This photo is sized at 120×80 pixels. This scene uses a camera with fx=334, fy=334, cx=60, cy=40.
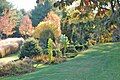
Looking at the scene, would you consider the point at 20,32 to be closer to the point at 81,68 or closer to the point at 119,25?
the point at 81,68

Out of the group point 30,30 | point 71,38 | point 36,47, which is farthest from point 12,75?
point 30,30

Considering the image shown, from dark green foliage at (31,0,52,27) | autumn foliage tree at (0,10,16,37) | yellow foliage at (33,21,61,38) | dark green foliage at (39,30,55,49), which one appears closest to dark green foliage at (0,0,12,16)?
dark green foliage at (31,0,52,27)

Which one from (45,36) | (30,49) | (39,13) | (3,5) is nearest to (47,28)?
A: (45,36)

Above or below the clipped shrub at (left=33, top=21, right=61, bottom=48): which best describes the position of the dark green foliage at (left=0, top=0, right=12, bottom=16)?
above

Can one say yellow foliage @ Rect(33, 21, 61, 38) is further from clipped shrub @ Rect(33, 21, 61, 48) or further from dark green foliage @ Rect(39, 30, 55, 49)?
dark green foliage @ Rect(39, 30, 55, 49)

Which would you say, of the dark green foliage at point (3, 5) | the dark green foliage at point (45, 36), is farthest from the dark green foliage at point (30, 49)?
the dark green foliage at point (3, 5)

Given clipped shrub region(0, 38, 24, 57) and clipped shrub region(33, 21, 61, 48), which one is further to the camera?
clipped shrub region(33, 21, 61, 48)

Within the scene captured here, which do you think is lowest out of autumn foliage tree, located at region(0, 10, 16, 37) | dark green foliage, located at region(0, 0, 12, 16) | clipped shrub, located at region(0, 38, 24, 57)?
clipped shrub, located at region(0, 38, 24, 57)

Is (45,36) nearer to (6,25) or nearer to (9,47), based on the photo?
(9,47)

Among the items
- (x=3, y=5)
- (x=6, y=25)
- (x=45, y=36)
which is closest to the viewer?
(x=45, y=36)

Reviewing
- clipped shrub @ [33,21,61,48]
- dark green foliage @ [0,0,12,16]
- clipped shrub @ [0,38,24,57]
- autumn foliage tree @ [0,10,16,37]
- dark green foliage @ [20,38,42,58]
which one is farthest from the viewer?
dark green foliage @ [0,0,12,16]

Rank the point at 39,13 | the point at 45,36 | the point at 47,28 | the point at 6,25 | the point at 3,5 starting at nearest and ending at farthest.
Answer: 1. the point at 45,36
2. the point at 47,28
3. the point at 6,25
4. the point at 3,5
5. the point at 39,13

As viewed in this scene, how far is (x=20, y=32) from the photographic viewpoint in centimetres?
4525

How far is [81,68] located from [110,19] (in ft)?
44.6
